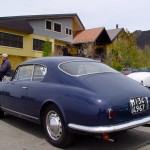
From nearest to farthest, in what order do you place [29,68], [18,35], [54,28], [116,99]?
[116,99], [29,68], [18,35], [54,28]

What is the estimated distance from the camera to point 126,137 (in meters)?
5.68

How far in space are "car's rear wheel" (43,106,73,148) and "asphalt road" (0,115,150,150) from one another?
0.13 meters

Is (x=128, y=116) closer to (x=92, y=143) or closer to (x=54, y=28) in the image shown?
(x=92, y=143)

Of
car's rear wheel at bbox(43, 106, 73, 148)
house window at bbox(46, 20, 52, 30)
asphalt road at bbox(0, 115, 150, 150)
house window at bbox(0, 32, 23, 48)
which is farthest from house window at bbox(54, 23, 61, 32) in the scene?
car's rear wheel at bbox(43, 106, 73, 148)

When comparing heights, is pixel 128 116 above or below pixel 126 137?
above

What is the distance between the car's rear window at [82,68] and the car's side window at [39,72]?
408 mm

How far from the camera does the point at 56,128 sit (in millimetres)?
5164

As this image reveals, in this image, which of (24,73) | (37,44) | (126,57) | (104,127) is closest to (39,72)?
(24,73)

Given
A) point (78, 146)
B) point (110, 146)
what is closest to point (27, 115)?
point (78, 146)

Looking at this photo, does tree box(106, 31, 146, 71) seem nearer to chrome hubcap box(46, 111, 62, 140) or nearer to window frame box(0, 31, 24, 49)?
window frame box(0, 31, 24, 49)

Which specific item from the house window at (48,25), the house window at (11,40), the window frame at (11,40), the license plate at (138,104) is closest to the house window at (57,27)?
the house window at (48,25)

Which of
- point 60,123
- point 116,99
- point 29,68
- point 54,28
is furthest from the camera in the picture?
point 54,28

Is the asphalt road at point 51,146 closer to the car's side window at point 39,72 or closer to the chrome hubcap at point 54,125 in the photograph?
the chrome hubcap at point 54,125

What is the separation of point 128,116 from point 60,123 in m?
1.15
